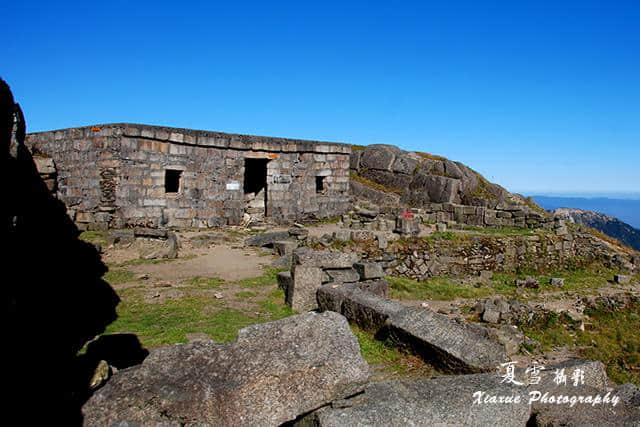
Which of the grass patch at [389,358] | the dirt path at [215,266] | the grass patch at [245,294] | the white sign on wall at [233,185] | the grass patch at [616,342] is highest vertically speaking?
the white sign on wall at [233,185]

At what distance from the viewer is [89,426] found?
332 centimetres

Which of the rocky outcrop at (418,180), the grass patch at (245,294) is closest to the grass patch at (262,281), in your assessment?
the grass patch at (245,294)

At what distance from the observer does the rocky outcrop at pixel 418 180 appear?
2388 cm

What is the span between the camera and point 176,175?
17203 mm

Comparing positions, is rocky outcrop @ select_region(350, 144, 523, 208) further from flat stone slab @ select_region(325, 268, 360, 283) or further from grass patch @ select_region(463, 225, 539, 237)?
flat stone slab @ select_region(325, 268, 360, 283)

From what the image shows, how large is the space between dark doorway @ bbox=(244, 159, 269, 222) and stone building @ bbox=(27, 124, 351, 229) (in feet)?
0.15

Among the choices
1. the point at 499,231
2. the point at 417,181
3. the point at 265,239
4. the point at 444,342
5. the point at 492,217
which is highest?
the point at 417,181

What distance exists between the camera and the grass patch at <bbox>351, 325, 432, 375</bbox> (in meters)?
5.76

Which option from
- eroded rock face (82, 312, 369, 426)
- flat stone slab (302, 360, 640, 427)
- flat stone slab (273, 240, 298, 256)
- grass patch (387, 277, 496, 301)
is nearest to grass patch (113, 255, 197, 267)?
flat stone slab (273, 240, 298, 256)

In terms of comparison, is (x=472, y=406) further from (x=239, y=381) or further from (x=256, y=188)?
(x=256, y=188)

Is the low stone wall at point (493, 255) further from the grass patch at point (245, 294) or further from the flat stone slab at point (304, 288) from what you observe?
the flat stone slab at point (304, 288)

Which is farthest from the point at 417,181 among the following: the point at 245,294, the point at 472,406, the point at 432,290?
the point at 472,406

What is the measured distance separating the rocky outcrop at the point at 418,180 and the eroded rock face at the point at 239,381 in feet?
65.2

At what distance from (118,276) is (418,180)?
57.7 feet
